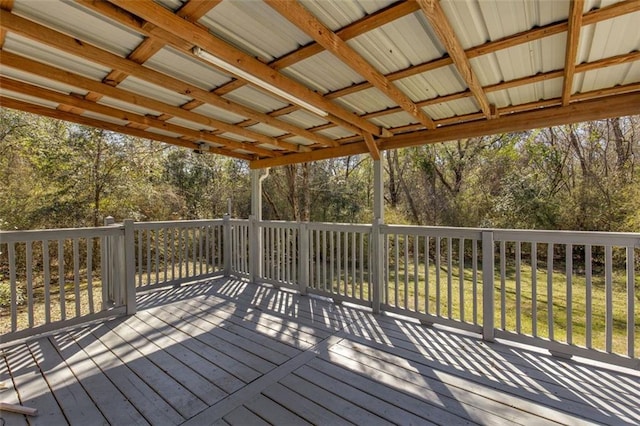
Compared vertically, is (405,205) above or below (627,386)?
above

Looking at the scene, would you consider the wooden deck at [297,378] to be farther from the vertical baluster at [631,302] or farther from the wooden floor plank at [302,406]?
the vertical baluster at [631,302]

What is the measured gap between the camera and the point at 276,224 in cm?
471

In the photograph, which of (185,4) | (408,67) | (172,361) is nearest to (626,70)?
(408,67)

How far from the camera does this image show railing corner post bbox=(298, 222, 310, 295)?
4.31 meters

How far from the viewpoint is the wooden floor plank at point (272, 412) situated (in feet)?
5.98

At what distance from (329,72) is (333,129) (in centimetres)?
155

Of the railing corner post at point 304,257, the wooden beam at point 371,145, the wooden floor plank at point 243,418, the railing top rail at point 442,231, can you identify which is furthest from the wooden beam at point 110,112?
the wooden floor plank at point 243,418

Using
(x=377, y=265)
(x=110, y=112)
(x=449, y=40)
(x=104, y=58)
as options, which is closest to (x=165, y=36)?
(x=104, y=58)

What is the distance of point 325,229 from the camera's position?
4.15 meters

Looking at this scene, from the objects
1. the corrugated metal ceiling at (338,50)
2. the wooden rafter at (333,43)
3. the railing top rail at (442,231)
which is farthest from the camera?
the railing top rail at (442,231)

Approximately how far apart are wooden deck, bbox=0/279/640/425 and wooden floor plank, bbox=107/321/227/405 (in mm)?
11

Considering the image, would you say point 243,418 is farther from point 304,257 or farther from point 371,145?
point 371,145

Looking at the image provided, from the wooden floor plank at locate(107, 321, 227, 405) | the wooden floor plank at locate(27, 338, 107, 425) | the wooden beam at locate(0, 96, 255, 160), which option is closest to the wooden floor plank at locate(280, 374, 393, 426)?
the wooden floor plank at locate(107, 321, 227, 405)

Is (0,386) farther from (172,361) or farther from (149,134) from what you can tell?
(149,134)
